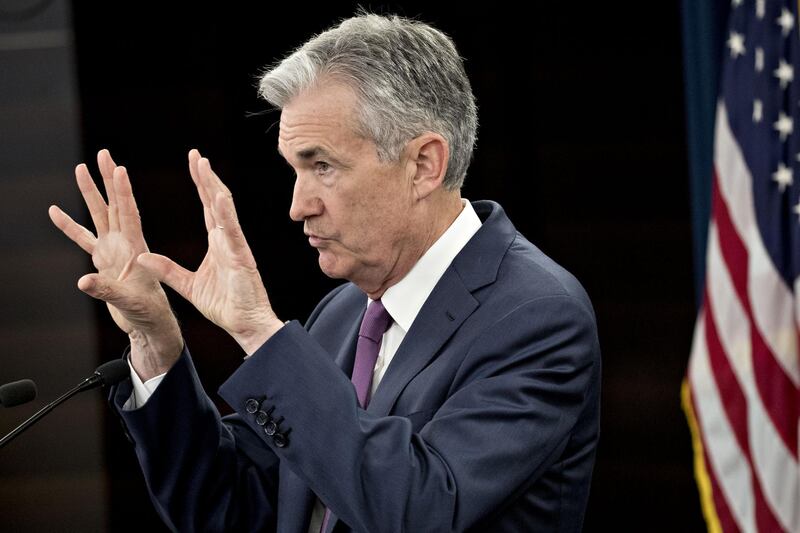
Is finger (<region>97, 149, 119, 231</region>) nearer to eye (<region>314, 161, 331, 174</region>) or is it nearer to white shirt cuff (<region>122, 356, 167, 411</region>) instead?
white shirt cuff (<region>122, 356, 167, 411</region>)

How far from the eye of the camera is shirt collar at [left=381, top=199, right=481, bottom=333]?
1872mm

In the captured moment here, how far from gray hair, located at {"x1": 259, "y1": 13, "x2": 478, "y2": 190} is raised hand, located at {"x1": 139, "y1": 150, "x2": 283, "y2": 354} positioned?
238 mm

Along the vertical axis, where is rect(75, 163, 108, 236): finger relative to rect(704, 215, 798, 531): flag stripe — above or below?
above

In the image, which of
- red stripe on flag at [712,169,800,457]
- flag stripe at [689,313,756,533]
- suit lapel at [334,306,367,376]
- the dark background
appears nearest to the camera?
suit lapel at [334,306,367,376]

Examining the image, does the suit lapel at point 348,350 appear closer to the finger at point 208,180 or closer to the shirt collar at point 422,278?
the shirt collar at point 422,278

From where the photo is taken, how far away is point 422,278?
1879 millimetres

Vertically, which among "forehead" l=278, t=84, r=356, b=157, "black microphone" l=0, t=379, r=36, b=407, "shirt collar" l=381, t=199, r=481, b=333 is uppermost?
"forehead" l=278, t=84, r=356, b=157

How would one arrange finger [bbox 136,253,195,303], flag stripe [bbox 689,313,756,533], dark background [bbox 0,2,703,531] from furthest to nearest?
dark background [bbox 0,2,703,531], flag stripe [bbox 689,313,756,533], finger [bbox 136,253,195,303]

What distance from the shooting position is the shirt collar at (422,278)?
187 centimetres

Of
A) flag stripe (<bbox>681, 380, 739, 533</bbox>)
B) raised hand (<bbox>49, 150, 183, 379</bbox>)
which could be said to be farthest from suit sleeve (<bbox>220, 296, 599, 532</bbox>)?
flag stripe (<bbox>681, 380, 739, 533</bbox>)

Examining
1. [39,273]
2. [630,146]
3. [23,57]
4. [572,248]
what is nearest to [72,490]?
[39,273]

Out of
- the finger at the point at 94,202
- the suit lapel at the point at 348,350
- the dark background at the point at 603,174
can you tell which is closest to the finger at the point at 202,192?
the finger at the point at 94,202

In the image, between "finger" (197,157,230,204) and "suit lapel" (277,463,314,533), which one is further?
"suit lapel" (277,463,314,533)

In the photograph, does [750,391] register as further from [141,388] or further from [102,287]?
[102,287]
